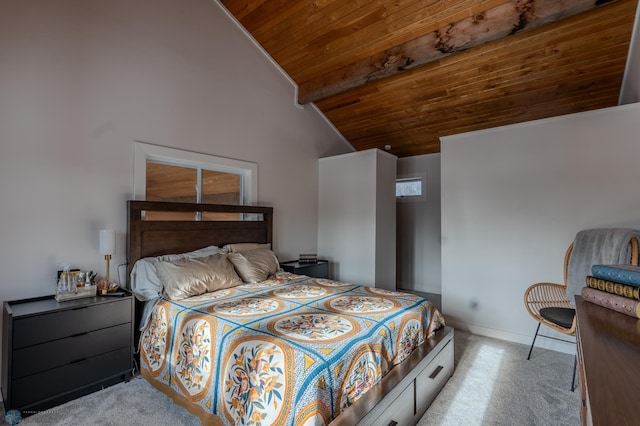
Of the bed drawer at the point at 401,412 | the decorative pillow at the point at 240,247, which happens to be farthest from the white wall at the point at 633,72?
the decorative pillow at the point at 240,247

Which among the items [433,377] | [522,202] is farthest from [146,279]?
[522,202]

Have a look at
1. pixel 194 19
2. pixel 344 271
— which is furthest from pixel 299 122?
pixel 344 271

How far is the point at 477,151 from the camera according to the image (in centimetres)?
363

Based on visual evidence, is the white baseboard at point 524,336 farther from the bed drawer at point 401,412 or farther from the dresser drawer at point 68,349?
the dresser drawer at point 68,349

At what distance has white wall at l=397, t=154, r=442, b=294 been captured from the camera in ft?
17.4

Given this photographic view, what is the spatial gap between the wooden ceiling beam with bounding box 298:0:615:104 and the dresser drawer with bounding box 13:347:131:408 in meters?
3.74

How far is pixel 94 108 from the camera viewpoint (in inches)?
105

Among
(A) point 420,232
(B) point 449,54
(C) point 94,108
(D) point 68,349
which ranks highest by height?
(B) point 449,54

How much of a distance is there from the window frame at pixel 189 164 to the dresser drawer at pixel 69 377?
1.40 m

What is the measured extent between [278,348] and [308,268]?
8.28 ft

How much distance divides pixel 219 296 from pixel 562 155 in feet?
11.8

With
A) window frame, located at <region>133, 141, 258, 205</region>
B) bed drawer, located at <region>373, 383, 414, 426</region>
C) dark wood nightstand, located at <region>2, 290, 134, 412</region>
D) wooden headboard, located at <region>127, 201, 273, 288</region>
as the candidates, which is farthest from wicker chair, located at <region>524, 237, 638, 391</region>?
dark wood nightstand, located at <region>2, 290, 134, 412</region>

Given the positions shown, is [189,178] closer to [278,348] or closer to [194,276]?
[194,276]

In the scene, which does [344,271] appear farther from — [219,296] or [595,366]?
[595,366]
